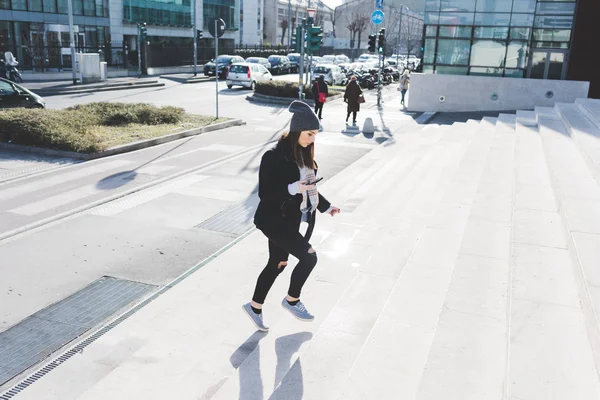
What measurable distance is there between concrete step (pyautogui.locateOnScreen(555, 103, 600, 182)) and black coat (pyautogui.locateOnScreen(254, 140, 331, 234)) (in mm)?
4875

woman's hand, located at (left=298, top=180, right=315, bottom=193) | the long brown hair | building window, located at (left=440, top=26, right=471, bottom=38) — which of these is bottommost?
woman's hand, located at (left=298, top=180, right=315, bottom=193)

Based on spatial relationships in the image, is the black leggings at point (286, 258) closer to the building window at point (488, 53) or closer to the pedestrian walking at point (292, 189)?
the pedestrian walking at point (292, 189)

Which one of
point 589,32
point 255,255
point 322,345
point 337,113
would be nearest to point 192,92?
point 337,113

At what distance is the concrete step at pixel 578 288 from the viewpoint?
3.63 metres

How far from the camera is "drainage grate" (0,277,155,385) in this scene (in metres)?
4.84

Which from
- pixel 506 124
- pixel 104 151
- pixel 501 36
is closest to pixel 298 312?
pixel 104 151

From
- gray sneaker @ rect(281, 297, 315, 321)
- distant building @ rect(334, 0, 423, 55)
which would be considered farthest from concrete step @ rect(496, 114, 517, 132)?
distant building @ rect(334, 0, 423, 55)

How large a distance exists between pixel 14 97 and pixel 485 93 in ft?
61.8

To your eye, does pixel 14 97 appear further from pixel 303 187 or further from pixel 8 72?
pixel 303 187

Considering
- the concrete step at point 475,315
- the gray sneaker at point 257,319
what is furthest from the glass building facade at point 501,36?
the gray sneaker at point 257,319

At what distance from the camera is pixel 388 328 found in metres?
4.57

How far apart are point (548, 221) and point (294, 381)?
3.80m

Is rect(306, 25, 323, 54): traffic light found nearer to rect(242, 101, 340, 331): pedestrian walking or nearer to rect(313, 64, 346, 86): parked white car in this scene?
rect(313, 64, 346, 86): parked white car

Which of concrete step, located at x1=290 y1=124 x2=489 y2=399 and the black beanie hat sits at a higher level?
the black beanie hat
